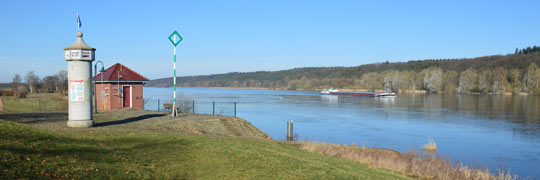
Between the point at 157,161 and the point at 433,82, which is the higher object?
the point at 433,82

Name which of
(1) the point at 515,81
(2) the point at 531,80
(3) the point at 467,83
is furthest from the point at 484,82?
(2) the point at 531,80

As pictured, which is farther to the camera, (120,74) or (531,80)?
(531,80)

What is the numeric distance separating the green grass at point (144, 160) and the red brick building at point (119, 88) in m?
15.9

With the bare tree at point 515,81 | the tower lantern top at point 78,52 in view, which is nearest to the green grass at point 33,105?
the tower lantern top at point 78,52

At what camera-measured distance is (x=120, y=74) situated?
1118 inches

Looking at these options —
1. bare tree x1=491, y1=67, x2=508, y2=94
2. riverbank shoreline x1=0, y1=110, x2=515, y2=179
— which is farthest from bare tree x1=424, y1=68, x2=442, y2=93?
riverbank shoreline x1=0, y1=110, x2=515, y2=179

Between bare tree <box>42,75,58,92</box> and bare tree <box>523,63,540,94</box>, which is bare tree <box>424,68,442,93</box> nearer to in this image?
bare tree <box>523,63,540,94</box>

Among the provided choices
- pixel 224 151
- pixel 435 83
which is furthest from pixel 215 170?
pixel 435 83

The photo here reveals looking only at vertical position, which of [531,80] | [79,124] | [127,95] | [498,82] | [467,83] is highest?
[531,80]

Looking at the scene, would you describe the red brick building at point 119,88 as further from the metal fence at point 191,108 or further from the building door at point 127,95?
the metal fence at point 191,108

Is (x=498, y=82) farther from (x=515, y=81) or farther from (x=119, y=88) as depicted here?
(x=119, y=88)

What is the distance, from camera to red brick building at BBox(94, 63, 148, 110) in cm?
2780

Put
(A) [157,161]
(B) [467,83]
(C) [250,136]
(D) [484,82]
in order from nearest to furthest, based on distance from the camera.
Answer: (A) [157,161] < (C) [250,136] < (D) [484,82] < (B) [467,83]

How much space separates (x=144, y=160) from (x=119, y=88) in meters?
19.8
